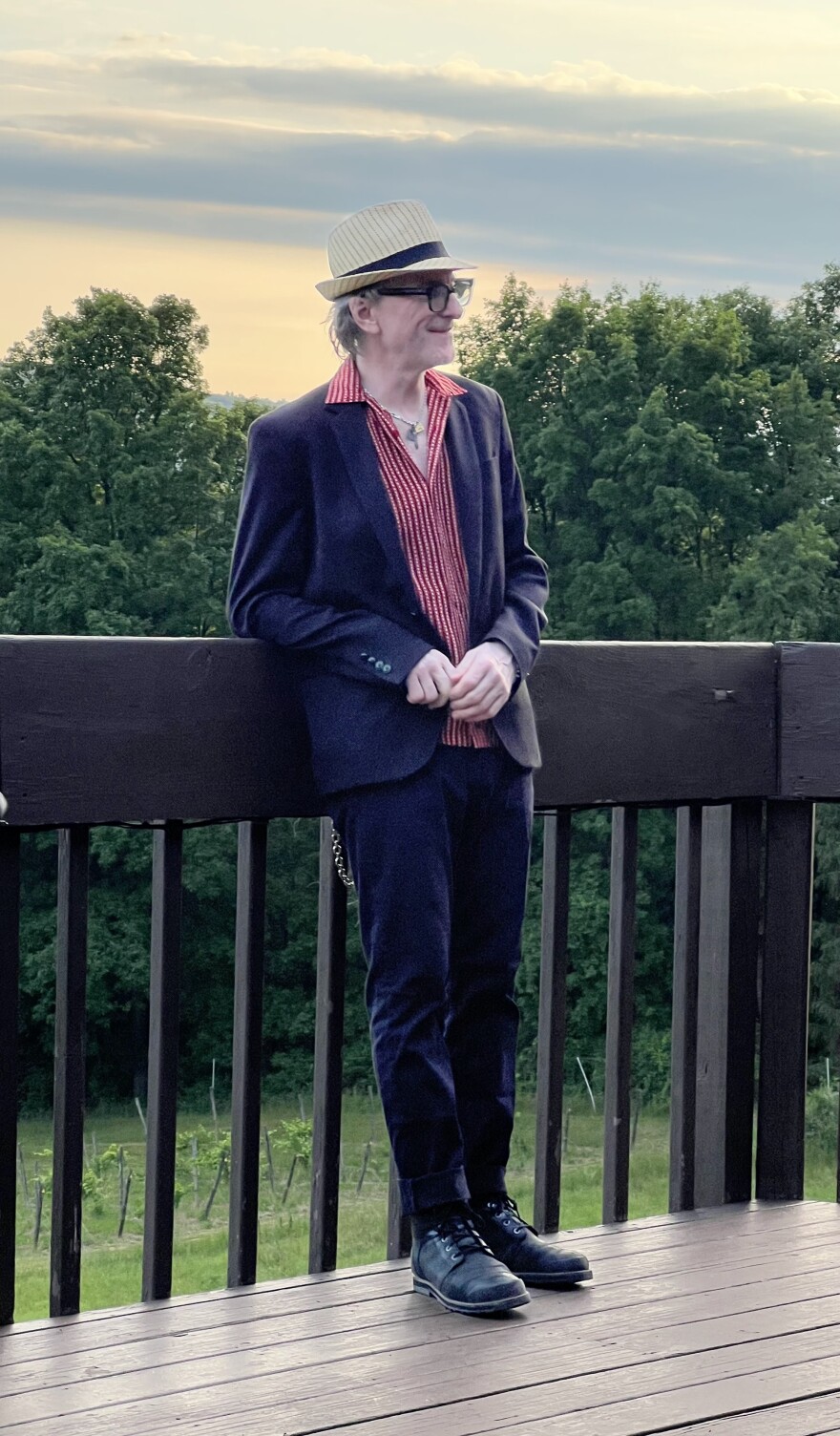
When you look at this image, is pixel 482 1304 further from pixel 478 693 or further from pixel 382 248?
pixel 382 248

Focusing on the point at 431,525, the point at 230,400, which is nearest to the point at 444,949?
the point at 431,525

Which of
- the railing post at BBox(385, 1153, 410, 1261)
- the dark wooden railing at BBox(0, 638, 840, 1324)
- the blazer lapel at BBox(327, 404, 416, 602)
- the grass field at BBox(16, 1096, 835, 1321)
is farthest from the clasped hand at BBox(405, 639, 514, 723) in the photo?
the grass field at BBox(16, 1096, 835, 1321)

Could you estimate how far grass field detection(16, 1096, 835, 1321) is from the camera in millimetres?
22531

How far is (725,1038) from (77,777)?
1.11 meters

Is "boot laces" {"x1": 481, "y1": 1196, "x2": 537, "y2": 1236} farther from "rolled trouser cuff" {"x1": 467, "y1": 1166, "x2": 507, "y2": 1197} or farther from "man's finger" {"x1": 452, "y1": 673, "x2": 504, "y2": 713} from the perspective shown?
"man's finger" {"x1": 452, "y1": 673, "x2": 504, "y2": 713}

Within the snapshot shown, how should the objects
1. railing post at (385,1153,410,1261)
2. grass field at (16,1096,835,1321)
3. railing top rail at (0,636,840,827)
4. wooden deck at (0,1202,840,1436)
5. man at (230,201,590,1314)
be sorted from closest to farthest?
1. wooden deck at (0,1202,840,1436)
2. railing top rail at (0,636,840,827)
3. man at (230,201,590,1314)
4. railing post at (385,1153,410,1261)
5. grass field at (16,1096,835,1321)

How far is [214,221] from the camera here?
47.2 meters

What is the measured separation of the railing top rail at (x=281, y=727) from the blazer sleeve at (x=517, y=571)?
0.11 meters

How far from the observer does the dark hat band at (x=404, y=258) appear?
2.21 m

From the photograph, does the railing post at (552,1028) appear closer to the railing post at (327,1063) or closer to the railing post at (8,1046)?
the railing post at (327,1063)

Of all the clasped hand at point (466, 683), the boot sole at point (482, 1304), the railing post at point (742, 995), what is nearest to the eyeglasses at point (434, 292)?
the clasped hand at point (466, 683)

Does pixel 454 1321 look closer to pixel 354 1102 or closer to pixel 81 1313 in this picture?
pixel 81 1313

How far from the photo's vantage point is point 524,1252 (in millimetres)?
2301

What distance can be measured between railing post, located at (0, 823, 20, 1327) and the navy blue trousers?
40 centimetres
